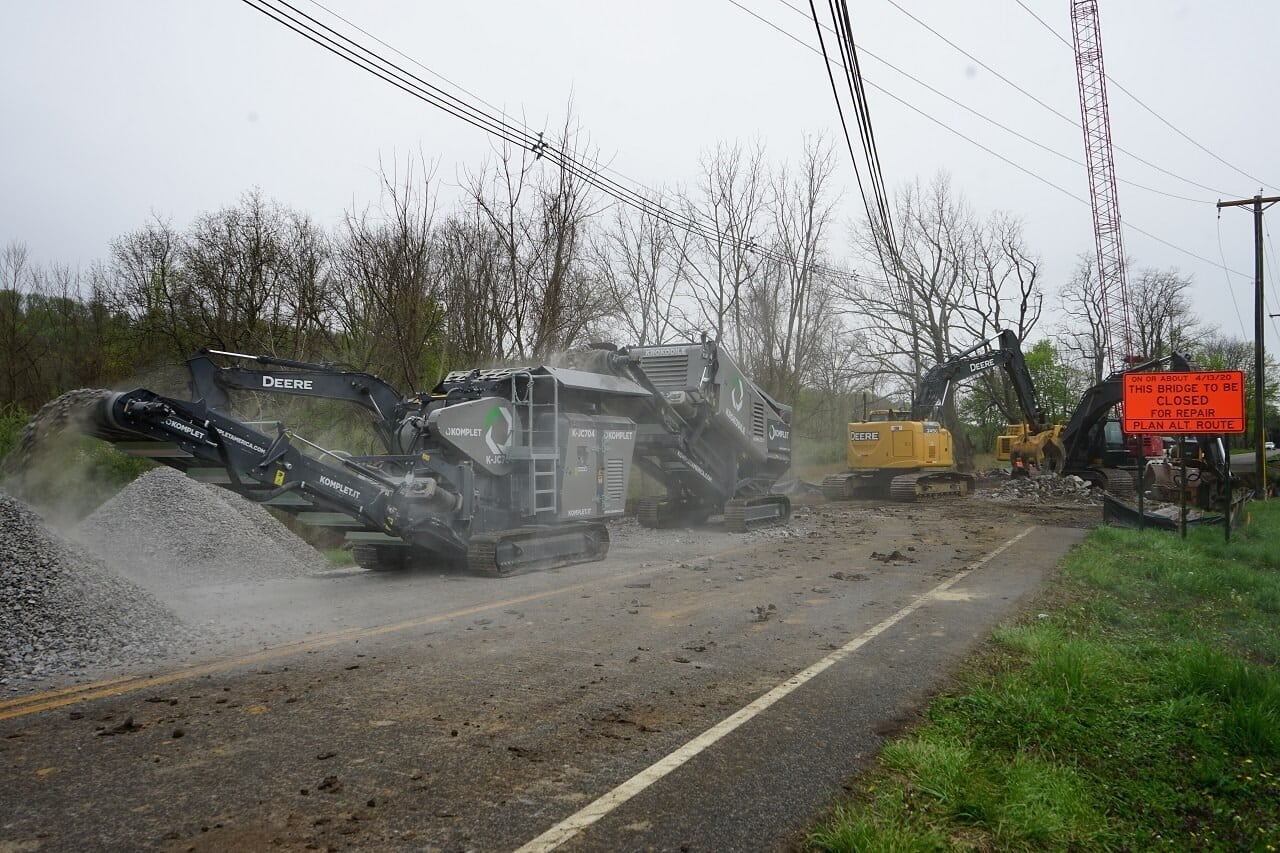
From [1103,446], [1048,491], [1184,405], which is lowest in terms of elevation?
[1048,491]

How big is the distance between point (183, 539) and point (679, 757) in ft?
29.0

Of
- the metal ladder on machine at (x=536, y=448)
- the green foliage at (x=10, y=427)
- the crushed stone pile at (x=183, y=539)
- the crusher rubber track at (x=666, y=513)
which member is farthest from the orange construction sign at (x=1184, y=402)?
the green foliage at (x=10, y=427)

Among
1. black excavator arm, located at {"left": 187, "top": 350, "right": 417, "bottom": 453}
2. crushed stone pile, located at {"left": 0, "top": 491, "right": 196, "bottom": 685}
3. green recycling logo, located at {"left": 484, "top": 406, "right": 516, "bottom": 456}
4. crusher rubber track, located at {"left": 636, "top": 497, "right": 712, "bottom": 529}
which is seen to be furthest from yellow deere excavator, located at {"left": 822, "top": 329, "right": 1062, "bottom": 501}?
crushed stone pile, located at {"left": 0, "top": 491, "right": 196, "bottom": 685}

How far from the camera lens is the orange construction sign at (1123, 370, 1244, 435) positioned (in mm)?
14289

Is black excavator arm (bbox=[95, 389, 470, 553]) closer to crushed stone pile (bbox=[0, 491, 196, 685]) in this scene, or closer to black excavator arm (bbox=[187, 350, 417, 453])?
black excavator arm (bbox=[187, 350, 417, 453])

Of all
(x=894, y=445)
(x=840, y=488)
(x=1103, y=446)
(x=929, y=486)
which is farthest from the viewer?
(x=1103, y=446)

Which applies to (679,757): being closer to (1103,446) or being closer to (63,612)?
(63,612)

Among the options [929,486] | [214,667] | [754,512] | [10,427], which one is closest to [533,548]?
[214,667]

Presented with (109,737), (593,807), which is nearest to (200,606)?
(109,737)

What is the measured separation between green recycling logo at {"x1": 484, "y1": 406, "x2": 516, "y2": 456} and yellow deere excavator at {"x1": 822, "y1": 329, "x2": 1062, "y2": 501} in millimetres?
16066

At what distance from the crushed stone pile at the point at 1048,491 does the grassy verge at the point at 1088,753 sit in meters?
17.8

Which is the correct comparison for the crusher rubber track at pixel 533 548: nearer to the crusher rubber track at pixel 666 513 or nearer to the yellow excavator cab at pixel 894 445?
the crusher rubber track at pixel 666 513

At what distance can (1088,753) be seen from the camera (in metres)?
4.70

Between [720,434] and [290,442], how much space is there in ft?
29.0
